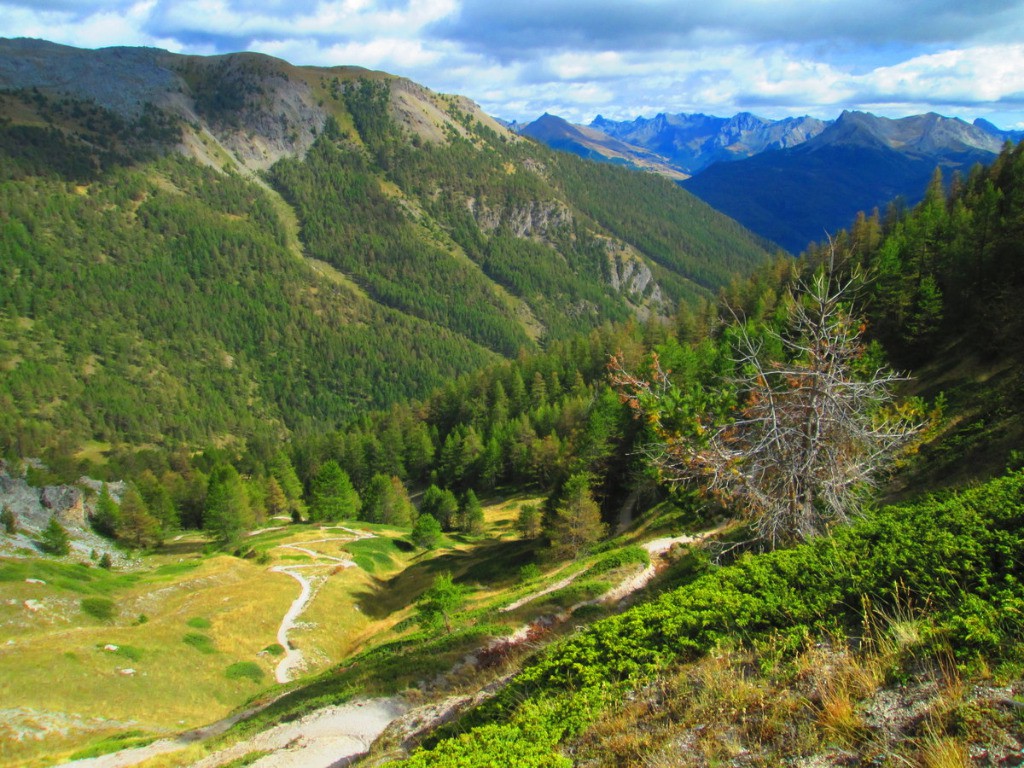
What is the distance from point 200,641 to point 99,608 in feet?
44.1

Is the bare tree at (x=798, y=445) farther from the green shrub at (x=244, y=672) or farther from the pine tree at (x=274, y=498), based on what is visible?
the pine tree at (x=274, y=498)

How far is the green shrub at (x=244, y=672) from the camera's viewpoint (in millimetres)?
36875

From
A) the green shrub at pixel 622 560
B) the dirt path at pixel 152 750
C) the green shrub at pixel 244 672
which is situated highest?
the green shrub at pixel 622 560

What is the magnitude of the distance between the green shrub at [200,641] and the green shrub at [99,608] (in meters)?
11.5

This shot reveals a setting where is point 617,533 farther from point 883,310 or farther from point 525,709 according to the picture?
point 525,709

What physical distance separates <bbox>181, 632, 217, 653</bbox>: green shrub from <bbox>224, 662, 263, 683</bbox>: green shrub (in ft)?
7.87

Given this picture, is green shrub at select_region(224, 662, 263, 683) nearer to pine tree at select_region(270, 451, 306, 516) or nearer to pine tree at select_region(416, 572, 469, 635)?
pine tree at select_region(416, 572, 469, 635)

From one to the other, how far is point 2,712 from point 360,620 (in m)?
24.4

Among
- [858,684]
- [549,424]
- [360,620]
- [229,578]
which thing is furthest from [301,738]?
[549,424]

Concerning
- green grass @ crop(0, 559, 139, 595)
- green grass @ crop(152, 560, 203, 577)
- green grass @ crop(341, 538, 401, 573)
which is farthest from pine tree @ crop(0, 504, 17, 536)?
green grass @ crop(341, 538, 401, 573)

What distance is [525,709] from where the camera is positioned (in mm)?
8258

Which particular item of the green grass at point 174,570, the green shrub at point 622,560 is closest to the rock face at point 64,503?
the green grass at point 174,570

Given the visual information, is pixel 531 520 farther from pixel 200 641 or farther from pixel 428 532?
pixel 200 641

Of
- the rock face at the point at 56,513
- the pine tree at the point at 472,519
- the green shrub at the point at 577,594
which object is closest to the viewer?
the green shrub at the point at 577,594
